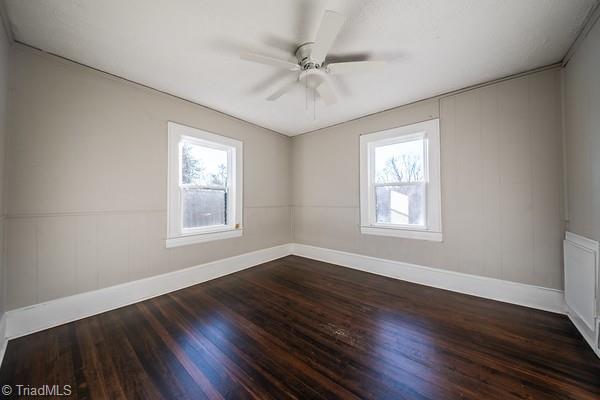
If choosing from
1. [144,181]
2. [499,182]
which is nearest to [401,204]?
[499,182]

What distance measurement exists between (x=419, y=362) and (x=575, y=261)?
1.71 meters

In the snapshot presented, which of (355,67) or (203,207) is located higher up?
(355,67)

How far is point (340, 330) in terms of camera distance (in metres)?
1.89

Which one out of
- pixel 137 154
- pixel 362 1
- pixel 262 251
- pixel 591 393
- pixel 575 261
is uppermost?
A: pixel 362 1

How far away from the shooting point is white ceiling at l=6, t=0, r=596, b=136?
1.53 m

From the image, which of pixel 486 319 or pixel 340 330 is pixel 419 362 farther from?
pixel 486 319

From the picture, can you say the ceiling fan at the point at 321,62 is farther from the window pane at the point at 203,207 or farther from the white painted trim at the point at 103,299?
the white painted trim at the point at 103,299

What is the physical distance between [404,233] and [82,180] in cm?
386

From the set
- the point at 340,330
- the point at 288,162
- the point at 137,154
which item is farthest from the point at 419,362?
the point at 288,162

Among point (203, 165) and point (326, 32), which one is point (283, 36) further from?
point (203, 165)

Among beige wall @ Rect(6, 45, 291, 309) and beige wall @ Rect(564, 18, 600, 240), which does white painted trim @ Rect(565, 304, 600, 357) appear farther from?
beige wall @ Rect(6, 45, 291, 309)

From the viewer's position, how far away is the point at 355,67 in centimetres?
188

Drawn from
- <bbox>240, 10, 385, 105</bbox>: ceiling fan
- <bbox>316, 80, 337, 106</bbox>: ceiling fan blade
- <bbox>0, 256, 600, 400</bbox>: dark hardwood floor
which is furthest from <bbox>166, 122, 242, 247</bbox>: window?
<bbox>316, 80, 337, 106</bbox>: ceiling fan blade

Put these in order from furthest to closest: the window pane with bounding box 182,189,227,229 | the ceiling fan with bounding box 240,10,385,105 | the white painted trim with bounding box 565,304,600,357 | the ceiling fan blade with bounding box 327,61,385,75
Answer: the window pane with bounding box 182,189,227,229 < the ceiling fan blade with bounding box 327,61,385,75 < the white painted trim with bounding box 565,304,600,357 < the ceiling fan with bounding box 240,10,385,105
